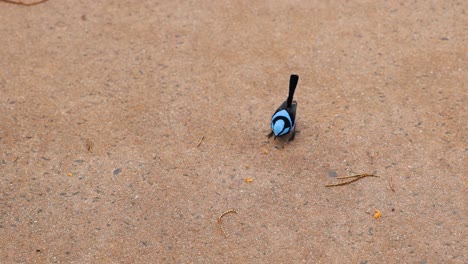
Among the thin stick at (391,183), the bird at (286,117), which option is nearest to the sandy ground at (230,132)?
the thin stick at (391,183)

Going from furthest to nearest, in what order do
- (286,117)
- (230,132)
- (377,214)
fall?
1. (230,132)
2. (286,117)
3. (377,214)

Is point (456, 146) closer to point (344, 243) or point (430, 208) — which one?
point (430, 208)

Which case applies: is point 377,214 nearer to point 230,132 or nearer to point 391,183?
point 391,183

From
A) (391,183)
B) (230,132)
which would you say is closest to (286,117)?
(230,132)

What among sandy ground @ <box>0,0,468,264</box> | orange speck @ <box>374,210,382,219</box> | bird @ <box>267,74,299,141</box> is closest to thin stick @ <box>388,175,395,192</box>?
sandy ground @ <box>0,0,468,264</box>

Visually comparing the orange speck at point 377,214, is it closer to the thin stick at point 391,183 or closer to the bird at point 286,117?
the thin stick at point 391,183

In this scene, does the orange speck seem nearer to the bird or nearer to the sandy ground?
the sandy ground

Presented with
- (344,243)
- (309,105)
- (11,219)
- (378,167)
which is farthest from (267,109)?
(11,219)
